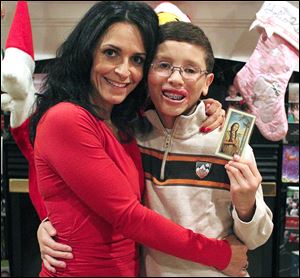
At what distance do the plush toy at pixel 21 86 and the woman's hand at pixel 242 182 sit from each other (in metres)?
0.27

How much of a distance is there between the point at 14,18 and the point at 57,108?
14cm

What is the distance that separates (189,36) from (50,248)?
34 cm

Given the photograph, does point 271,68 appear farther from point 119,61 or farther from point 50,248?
point 50,248

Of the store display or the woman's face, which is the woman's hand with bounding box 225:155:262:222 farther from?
the woman's face

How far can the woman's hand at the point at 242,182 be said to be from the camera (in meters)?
0.44

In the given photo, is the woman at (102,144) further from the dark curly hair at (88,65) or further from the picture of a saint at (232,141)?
the picture of a saint at (232,141)

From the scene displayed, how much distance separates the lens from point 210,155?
0.45 meters

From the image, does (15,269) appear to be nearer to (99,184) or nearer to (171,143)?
(99,184)

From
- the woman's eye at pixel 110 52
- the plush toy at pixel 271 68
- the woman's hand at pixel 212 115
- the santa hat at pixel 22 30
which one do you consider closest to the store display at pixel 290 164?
the plush toy at pixel 271 68

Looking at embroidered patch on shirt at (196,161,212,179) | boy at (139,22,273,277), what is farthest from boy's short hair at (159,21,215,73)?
embroidered patch on shirt at (196,161,212,179)

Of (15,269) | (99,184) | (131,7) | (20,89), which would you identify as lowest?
(15,269)

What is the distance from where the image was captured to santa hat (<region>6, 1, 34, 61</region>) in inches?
20.2

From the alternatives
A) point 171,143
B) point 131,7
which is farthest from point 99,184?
point 131,7

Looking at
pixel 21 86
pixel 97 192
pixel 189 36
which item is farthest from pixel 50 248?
pixel 189 36
